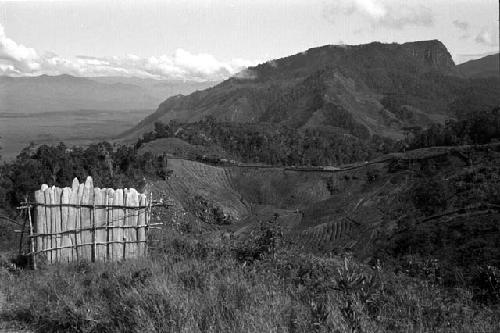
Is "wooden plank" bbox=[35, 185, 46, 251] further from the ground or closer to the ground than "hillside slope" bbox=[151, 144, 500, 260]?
further from the ground

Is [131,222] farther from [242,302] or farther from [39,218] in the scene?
[242,302]

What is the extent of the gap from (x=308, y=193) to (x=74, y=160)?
31778 millimetres

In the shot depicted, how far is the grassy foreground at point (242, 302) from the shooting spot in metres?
4.72

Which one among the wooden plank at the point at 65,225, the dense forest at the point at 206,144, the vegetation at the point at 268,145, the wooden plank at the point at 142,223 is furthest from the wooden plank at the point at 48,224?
the vegetation at the point at 268,145

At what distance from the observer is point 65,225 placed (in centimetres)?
1002

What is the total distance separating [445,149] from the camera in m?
56.4

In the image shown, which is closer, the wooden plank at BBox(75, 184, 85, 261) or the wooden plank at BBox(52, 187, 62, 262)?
the wooden plank at BBox(52, 187, 62, 262)

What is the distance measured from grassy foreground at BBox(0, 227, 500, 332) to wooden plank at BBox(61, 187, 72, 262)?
234 cm

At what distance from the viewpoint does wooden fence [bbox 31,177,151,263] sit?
991cm

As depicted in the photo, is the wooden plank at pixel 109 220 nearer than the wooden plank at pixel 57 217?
No

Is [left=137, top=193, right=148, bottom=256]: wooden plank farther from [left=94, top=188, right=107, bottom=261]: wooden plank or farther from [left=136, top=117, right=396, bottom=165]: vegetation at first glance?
[left=136, top=117, right=396, bottom=165]: vegetation

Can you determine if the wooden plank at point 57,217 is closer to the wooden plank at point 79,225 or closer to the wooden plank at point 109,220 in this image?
the wooden plank at point 79,225

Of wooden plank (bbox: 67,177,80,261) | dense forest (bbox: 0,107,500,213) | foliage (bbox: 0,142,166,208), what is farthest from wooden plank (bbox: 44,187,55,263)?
dense forest (bbox: 0,107,500,213)

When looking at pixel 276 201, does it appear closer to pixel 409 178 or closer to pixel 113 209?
pixel 409 178
